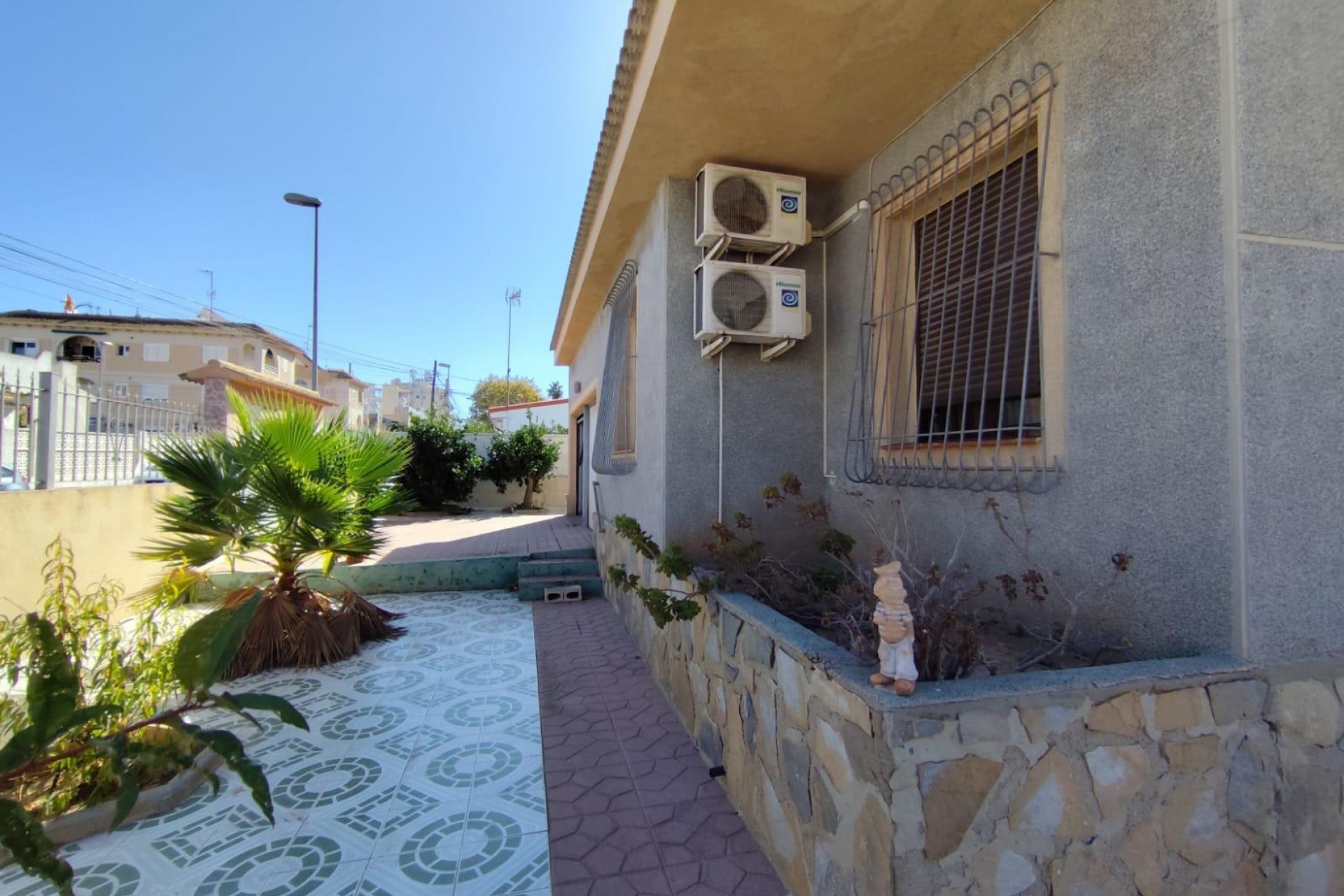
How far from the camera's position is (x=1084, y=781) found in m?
1.97

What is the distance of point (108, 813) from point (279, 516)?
9.43 ft

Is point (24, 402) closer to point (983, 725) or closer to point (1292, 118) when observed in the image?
point (983, 725)

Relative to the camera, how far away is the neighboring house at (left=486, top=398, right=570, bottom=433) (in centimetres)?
2591

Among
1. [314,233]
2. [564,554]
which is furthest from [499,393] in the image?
[564,554]

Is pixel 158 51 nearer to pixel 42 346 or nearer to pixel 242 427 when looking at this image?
pixel 242 427

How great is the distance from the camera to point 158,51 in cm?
1000

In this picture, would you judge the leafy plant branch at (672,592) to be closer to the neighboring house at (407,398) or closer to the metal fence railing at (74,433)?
the metal fence railing at (74,433)

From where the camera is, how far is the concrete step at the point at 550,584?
8.23 meters

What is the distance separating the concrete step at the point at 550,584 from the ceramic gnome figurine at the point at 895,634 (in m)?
6.74

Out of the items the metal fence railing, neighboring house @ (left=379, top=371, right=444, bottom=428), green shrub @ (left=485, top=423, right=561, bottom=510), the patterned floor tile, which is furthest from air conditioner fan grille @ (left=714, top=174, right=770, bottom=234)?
neighboring house @ (left=379, top=371, right=444, bottom=428)

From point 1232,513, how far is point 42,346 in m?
46.6

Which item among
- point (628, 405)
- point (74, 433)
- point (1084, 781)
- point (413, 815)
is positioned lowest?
point (413, 815)

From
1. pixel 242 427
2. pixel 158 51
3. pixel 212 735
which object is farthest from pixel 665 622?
pixel 158 51

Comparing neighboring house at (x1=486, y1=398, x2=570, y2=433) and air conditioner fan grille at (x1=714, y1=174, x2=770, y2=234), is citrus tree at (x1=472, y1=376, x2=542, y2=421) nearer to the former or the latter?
neighboring house at (x1=486, y1=398, x2=570, y2=433)
